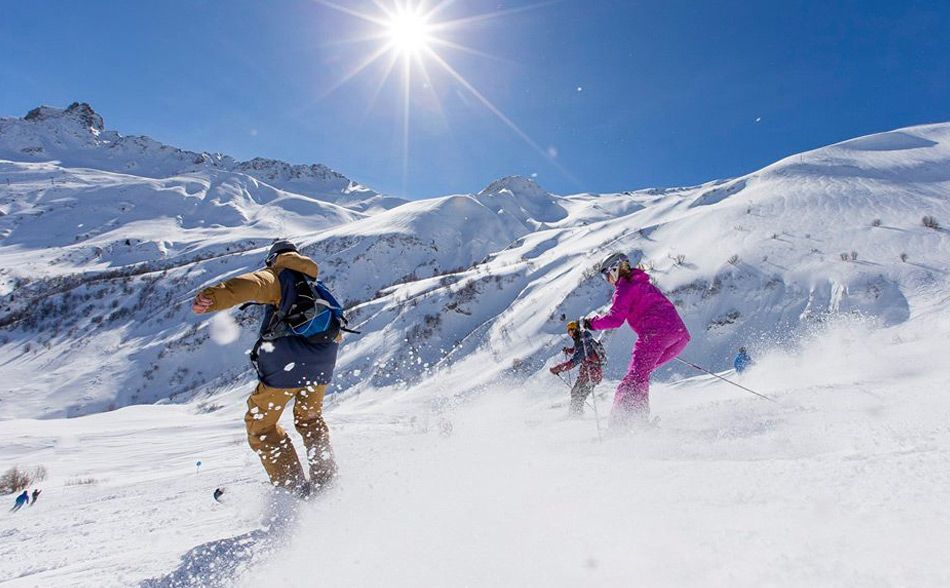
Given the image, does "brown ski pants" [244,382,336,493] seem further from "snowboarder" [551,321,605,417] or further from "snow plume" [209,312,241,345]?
"snow plume" [209,312,241,345]

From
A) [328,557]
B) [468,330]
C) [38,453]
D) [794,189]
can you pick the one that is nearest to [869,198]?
[794,189]

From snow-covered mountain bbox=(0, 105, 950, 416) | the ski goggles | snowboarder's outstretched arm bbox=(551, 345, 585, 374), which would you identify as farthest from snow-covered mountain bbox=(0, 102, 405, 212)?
the ski goggles

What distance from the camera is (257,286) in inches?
125

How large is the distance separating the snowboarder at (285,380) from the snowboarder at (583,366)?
400 centimetres

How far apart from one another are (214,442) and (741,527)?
9.32 metres

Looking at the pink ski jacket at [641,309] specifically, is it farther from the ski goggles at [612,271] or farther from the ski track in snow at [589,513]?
the ski track in snow at [589,513]

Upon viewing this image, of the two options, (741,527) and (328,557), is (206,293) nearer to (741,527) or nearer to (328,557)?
(328,557)

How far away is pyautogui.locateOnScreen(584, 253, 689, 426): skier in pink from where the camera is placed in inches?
178

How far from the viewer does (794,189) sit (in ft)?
57.0

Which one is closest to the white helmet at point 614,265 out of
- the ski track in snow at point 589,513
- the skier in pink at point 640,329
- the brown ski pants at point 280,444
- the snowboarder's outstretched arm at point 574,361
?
the skier in pink at point 640,329

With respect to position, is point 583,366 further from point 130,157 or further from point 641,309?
point 130,157

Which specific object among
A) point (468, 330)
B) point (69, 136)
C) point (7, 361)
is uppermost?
point (69, 136)

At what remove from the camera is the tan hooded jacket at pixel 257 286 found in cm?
286

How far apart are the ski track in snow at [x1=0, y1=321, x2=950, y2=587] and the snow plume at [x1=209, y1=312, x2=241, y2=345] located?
108 ft
